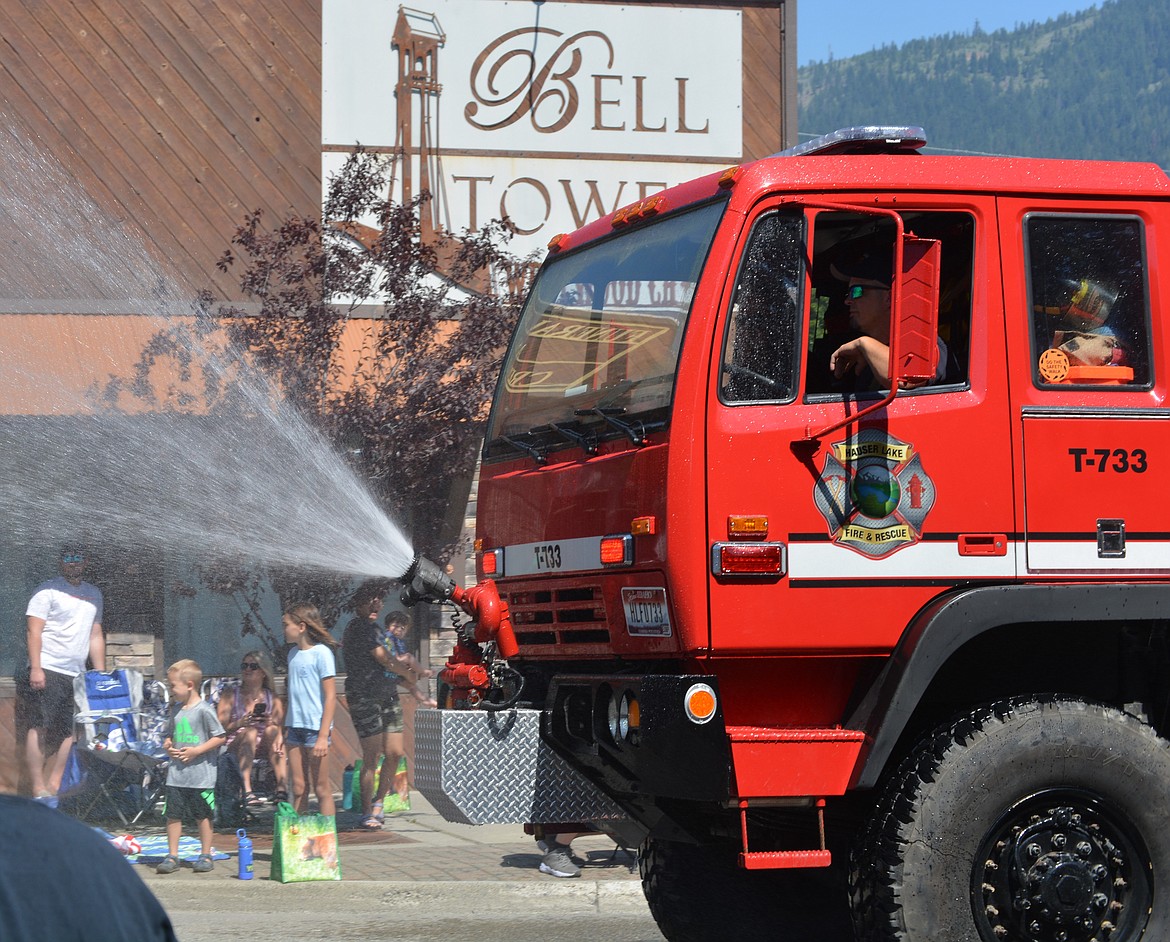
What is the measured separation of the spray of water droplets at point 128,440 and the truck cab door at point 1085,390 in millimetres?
3408

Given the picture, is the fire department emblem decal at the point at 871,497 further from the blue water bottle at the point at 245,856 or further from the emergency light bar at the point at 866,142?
the blue water bottle at the point at 245,856

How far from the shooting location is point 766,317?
5.00 meters

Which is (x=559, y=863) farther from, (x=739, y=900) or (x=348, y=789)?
(x=739, y=900)

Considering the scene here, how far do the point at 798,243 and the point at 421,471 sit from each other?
6372 mm

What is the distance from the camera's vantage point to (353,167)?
11.5 metres

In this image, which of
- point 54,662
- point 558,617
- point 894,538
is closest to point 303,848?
point 54,662

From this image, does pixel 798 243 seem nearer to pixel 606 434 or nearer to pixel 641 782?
pixel 606 434

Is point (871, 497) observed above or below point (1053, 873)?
above

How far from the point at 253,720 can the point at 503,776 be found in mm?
6418

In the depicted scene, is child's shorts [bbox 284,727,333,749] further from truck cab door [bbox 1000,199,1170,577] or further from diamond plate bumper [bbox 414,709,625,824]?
truck cab door [bbox 1000,199,1170,577]

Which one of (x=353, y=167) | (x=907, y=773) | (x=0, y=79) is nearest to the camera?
(x=907, y=773)

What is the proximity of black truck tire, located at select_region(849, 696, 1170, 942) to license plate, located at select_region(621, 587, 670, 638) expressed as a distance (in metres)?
0.86

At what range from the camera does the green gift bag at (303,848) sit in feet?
29.7

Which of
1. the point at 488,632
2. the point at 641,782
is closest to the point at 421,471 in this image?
the point at 488,632
